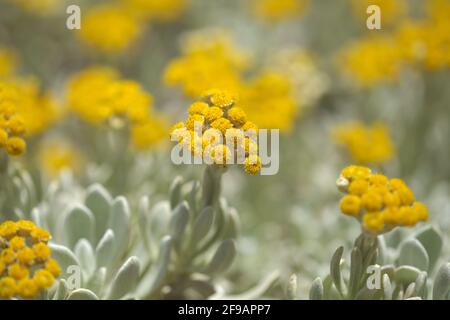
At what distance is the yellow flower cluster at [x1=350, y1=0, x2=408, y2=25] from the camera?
4023 millimetres

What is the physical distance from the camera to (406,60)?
3232 millimetres

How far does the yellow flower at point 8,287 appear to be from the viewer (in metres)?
1.73

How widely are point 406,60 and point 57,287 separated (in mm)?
2080

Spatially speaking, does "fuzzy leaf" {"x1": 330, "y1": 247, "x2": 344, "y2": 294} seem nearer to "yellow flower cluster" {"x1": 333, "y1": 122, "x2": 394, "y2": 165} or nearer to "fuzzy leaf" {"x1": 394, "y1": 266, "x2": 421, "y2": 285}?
"fuzzy leaf" {"x1": 394, "y1": 266, "x2": 421, "y2": 285}

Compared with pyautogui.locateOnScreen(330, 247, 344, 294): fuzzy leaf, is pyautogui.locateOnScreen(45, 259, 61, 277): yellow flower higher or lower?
higher

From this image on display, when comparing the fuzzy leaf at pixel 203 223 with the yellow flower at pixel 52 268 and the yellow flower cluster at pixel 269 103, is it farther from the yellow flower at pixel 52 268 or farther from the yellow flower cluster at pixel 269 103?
the yellow flower cluster at pixel 269 103

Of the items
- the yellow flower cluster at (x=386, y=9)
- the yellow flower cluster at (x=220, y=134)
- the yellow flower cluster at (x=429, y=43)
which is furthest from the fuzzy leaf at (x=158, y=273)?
the yellow flower cluster at (x=386, y=9)

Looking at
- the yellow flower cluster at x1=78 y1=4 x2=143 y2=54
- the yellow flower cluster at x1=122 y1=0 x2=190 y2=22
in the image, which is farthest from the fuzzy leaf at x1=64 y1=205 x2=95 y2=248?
the yellow flower cluster at x1=122 y1=0 x2=190 y2=22

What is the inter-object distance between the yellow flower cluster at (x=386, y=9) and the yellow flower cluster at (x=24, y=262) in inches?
108

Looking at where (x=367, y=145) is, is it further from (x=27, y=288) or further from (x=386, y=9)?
(x=27, y=288)

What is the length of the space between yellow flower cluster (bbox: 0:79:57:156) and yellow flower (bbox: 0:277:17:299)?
46 cm

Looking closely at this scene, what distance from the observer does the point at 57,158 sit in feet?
11.3

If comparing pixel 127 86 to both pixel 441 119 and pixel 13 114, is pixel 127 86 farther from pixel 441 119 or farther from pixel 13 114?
pixel 441 119
